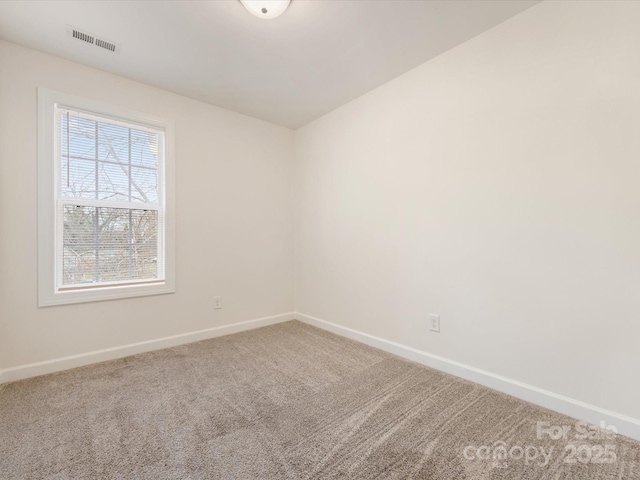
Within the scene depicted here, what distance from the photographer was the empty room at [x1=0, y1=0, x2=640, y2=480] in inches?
59.1

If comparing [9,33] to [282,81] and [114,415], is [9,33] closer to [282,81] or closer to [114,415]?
[282,81]

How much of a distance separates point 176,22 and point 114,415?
2508mm

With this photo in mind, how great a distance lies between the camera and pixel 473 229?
6.90 feet

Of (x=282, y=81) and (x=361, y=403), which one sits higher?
(x=282, y=81)

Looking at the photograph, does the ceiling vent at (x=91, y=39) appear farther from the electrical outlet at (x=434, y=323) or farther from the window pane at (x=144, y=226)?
the electrical outlet at (x=434, y=323)

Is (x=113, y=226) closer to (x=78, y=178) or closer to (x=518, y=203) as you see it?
(x=78, y=178)

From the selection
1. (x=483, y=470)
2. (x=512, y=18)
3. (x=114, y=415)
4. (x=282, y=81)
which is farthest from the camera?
(x=282, y=81)

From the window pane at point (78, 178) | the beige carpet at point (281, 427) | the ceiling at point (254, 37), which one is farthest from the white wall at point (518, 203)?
the window pane at point (78, 178)

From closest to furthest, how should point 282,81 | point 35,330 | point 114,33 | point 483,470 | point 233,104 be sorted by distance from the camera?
1. point 483,470
2. point 114,33
3. point 35,330
4. point 282,81
5. point 233,104

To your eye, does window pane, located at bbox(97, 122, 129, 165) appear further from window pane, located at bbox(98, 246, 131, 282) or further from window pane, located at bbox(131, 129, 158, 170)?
window pane, located at bbox(98, 246, 131, 282)

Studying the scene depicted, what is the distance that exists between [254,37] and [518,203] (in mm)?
2144

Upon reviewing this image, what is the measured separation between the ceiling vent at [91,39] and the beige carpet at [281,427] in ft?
8.10

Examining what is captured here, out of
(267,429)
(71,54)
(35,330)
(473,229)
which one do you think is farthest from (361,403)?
(71,54)

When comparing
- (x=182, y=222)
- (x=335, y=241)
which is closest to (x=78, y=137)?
(x=182, y=222)
